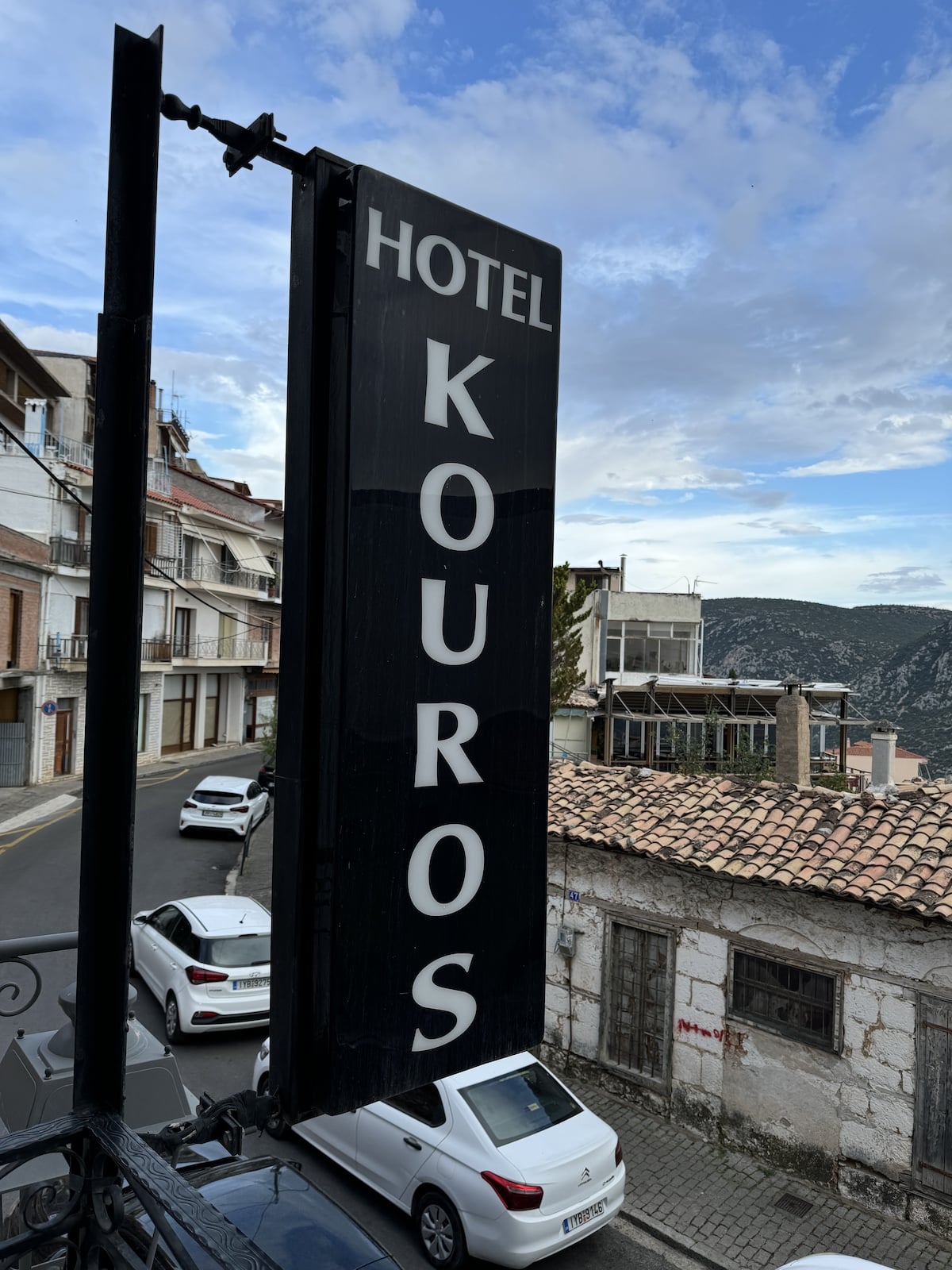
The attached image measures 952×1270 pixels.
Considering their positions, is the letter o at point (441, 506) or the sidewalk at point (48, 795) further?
the sidewalk at point (48, 795)

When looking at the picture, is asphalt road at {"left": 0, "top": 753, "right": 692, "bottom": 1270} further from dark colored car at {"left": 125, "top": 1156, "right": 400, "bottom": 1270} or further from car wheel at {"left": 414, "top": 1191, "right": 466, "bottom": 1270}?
dark colored car at {"left": 125, "top": 1156, "right": 400, "bottom": 1270}

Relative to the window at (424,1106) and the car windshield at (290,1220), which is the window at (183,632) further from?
the car windshield at (290,1220)

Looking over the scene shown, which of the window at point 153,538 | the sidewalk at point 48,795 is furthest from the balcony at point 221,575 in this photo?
the sidewalk at point 48,795

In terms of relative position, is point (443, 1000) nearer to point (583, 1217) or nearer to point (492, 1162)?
point (492, 1162)

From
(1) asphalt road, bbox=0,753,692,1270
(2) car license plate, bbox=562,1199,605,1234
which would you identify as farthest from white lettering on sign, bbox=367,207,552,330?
(2) car license plate, bbox=562,1199,605,1234

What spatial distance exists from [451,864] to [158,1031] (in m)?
10.9

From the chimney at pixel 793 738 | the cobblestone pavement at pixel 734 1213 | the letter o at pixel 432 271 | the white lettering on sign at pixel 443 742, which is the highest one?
the letter o at pixel 432 271

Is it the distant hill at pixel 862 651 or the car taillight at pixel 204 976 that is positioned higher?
the distant hill at pixel 862 651

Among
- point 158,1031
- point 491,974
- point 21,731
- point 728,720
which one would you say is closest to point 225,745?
point 21,731

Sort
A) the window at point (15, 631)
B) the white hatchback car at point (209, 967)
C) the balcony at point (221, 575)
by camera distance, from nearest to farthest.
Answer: the white hatchback car at point (209, 967) → the window at point (15, 631) → the balcony at point (221, 575)

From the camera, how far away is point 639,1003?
34.5 feet

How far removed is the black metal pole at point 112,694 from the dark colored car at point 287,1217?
365 centimetres

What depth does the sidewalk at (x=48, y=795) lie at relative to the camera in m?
24.0

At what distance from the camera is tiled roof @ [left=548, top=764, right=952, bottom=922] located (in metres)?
8.67
